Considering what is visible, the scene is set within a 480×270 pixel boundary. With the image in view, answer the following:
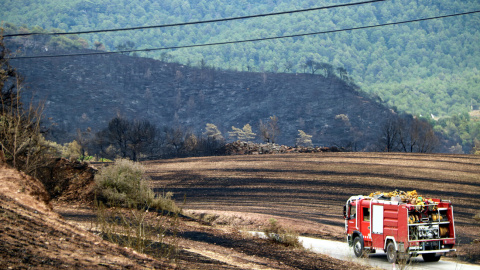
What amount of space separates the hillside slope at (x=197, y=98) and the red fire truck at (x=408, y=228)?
11031cm

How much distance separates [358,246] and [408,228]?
2728 mm

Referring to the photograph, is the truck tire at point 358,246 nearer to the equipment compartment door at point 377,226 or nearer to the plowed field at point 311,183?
the equipment compartment door at point 377,226

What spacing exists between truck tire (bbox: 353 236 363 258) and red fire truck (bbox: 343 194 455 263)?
0.14 m

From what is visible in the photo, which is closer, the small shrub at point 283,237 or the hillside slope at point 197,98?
the small shrub at point 283,237

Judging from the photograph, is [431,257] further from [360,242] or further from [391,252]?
[360,242]

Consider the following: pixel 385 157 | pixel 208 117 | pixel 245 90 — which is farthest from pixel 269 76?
pixel 385 157

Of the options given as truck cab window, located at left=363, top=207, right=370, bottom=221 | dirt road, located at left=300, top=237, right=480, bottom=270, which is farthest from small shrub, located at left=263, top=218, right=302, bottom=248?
truck cab window, located at left=363, top=207, right=370, bottom=221

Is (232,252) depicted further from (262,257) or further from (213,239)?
(213,239)

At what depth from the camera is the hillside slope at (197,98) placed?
441 feet

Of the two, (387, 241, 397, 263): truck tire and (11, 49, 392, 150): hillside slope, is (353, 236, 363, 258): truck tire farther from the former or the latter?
(11, 49, 392, 150): hillside slope

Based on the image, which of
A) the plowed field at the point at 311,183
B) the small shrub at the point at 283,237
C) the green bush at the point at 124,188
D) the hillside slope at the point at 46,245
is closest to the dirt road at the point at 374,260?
the small shrub at the point at 283,237

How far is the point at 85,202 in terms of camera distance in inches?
931

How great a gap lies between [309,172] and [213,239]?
2726cm

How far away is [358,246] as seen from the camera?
1734cm
